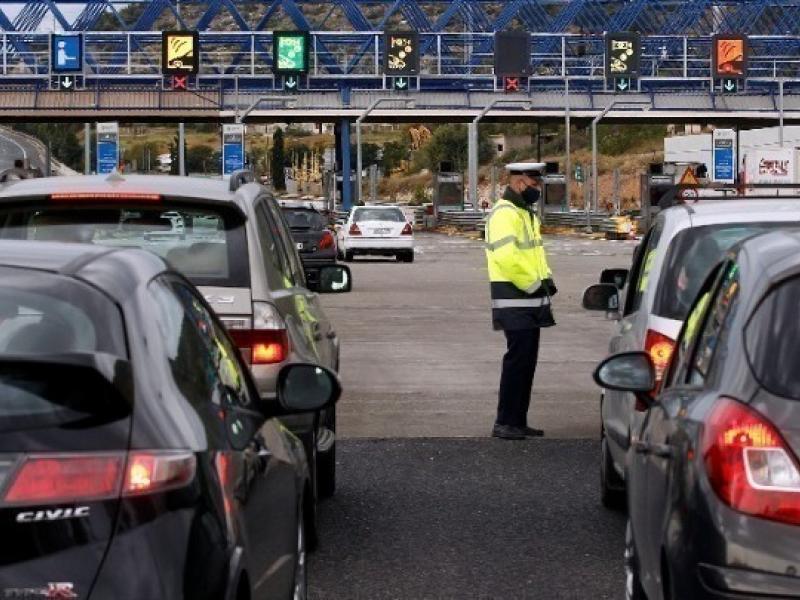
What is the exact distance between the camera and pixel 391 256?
155 ft

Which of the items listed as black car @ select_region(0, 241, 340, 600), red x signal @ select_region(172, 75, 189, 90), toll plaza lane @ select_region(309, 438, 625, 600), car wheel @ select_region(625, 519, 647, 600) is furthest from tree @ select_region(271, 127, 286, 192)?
black car @ select_region(0, 241, 340, 600)

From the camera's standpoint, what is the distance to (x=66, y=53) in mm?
74438

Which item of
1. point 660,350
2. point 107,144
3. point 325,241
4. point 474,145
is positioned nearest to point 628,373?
point 660,350

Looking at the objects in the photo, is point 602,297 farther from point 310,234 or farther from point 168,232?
point 310,234

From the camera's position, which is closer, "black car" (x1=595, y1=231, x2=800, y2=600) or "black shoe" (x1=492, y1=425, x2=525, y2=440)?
"black car" (x1=595, y1=231, x2=800, y2=600)

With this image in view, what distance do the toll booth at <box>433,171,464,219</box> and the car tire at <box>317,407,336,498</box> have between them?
6776cm

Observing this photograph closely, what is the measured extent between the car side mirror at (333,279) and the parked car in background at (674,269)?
2.13 m

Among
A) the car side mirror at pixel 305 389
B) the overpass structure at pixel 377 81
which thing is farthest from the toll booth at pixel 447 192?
the car side mirror at pixel 305 389

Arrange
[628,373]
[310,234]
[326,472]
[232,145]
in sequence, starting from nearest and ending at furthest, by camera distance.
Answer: [628,373] < [326,472] < [310,234] < [232,145]

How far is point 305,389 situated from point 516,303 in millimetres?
7166

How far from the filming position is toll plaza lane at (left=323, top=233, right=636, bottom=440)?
1391 cm

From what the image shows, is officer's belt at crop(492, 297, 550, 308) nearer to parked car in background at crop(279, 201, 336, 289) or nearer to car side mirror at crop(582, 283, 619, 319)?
car side mirror at crop(582, 283, 619, 319)

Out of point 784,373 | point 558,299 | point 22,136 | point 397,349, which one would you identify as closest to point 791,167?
point 558,299

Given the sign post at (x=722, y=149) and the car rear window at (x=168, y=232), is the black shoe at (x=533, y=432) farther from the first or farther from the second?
the sign post at (x=722, y=149)
